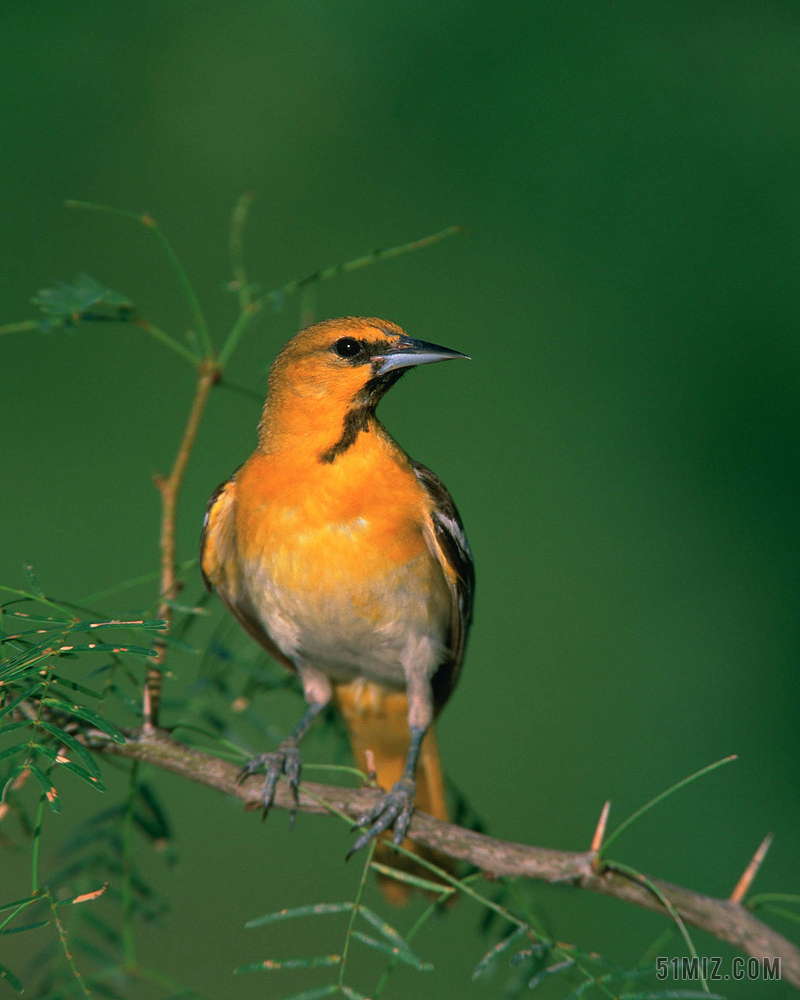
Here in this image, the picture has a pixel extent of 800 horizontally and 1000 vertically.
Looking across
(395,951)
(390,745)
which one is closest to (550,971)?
(395,951)

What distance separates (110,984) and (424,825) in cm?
64

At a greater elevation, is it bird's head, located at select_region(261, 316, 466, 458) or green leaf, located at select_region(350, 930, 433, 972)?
bird's head, located at select_region(261, 316, 466, 458)

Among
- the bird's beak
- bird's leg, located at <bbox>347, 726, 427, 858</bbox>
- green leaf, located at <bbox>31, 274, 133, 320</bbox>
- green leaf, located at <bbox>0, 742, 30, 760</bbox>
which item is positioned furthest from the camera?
the bird's beak

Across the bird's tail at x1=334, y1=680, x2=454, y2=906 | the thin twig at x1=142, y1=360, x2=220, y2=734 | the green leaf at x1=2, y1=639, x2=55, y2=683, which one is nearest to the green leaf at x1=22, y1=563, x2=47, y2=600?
the green leaf at x1=2, y1=639, x2=55, y2=683

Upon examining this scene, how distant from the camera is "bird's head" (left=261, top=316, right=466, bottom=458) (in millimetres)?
2086

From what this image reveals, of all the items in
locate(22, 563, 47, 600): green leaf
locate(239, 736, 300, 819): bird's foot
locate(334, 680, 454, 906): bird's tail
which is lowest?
locate(334, 680, 454, 906): bird's tail

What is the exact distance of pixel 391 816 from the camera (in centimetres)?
192

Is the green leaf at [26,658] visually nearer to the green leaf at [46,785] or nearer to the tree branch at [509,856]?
the green leaf at [46,785]

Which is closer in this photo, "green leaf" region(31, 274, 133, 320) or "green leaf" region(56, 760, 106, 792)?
"green leaf" region(56, 760, 106, 792)

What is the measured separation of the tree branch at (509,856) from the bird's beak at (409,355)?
2.96 feet

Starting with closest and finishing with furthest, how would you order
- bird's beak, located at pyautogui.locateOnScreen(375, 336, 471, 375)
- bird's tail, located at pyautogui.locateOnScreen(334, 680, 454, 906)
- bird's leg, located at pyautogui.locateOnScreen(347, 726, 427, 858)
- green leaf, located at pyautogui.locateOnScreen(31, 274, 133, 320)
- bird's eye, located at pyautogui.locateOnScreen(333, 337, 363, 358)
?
green leaf, located at pyautogui.locateOnScreen(31, 274, 133, 320) < bird's leg, located at pyautogui.locateOnScreen(347, 726, 427, 858) < bird's beak, located at pyautogui.locateOnScreen(375, 336, 471, 375) < bird's eye, located at pyautogui.locateOnScreen(333, 337, 363, 358) < bird's tail, located at pyautogui.locateOnScreen(334, 680, 454, 906)

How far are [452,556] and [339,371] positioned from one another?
529 millimetres

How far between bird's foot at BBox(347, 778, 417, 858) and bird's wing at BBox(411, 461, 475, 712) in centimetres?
43

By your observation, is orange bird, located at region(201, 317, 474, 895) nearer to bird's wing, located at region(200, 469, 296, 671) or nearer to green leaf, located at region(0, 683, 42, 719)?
bird's wing, located at region(200, 469, 296, 671)
